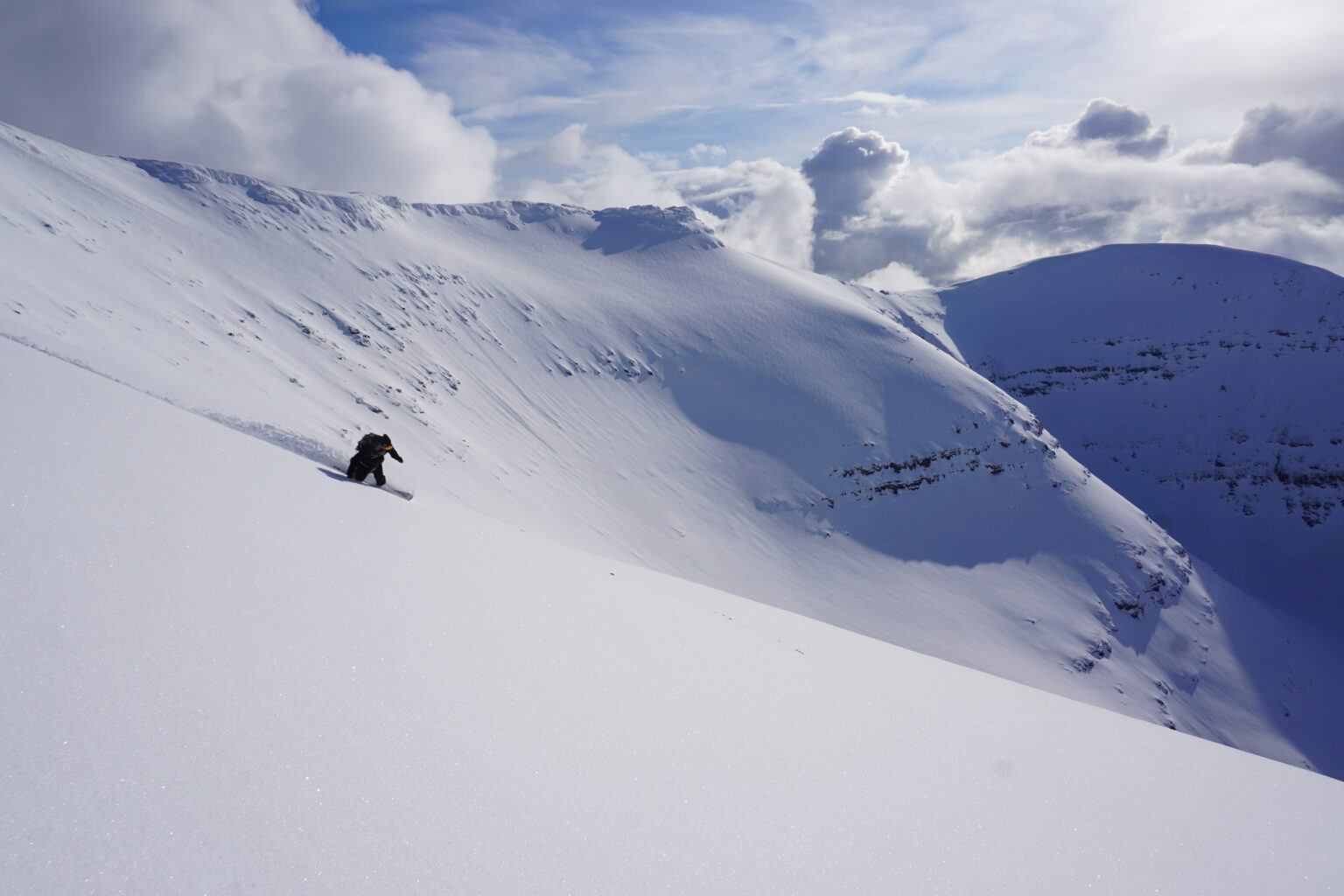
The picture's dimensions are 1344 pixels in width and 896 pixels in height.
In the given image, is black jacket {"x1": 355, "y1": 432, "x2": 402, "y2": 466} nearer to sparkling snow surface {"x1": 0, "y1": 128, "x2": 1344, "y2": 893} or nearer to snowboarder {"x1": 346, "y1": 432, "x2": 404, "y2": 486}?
snowboarder {"x1": 346, "y1": 432, "x2": 404, "y2": 486}

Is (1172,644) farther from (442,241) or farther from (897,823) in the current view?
(442,241)

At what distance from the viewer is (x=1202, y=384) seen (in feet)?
324

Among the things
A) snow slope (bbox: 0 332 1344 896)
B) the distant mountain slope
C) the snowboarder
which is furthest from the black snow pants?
the distant mountain slope

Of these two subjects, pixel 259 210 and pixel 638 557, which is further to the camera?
pixel 259 210

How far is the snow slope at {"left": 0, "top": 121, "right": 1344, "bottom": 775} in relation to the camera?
125 feet

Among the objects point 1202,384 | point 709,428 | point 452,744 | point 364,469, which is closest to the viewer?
point 452,744

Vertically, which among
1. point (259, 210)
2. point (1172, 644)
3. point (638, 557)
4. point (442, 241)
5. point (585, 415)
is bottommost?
point (638, 557)

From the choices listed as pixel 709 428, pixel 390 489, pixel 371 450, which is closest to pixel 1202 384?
pixel 709 428

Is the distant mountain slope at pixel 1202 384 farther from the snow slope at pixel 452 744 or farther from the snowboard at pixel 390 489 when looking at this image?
the snowboard at pixel 390 489

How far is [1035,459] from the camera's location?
200ft

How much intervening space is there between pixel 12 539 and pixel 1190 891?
285 inches

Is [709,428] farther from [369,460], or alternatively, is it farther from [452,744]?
[452,744]

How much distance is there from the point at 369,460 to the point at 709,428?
51.1 m

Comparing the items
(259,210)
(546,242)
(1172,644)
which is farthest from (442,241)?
(1172,644)
